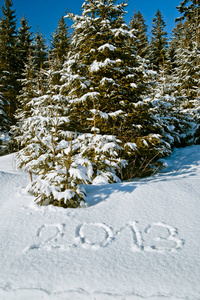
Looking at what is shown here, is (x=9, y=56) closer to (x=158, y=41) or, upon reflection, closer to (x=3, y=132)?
(x=3, y=132)

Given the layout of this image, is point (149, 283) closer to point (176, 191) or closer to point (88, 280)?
point (88, 280)

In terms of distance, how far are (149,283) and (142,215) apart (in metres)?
1.13

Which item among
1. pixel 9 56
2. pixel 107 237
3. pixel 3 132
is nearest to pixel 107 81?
pixel 107 237

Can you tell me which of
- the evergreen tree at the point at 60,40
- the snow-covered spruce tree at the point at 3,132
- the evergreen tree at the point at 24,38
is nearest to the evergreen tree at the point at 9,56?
the evergreen tree at the point at 24,38

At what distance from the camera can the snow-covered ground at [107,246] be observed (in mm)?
1713

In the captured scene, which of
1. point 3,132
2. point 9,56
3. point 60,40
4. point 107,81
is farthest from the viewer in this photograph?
point 60,40

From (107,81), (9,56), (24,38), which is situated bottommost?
(107,81)

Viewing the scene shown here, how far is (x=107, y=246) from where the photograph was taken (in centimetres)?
226

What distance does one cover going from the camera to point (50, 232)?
2537 mm

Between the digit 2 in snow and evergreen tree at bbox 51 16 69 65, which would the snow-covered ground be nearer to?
the digit 2 in snow

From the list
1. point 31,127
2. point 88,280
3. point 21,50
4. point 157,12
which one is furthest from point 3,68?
point 157,12

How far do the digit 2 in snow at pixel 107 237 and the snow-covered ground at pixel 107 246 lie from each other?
0.04ft

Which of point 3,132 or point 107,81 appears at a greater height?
point 107,81

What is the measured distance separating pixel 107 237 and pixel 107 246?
0.16 metres
